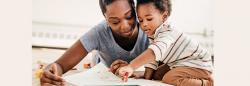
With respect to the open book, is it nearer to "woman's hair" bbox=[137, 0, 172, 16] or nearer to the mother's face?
the mother's face

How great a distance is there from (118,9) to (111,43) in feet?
0.38

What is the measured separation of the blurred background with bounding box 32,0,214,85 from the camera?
3.89ft

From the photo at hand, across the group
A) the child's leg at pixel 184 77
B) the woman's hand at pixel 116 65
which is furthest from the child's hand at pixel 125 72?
the child's leg at pixel 184 77

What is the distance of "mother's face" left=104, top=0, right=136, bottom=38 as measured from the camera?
1187 millimetres

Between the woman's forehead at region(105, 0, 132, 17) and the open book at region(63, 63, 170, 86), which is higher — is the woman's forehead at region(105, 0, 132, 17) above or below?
above

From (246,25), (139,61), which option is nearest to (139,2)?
(139,61)

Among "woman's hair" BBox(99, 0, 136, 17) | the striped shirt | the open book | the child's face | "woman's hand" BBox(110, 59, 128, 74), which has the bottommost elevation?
the open book

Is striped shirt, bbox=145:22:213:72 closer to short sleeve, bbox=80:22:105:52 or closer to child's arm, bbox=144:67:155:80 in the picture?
child's arm, bbox=144:67:155:80

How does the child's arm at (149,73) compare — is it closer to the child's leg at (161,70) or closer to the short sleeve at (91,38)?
the child's leg at (161,70)

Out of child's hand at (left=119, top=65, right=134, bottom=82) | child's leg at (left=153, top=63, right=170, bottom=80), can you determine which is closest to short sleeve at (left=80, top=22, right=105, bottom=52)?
child's hand at (left=119, top=65, right=134, bottom=82)

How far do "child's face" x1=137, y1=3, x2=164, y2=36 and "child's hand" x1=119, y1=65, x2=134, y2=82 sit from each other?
5.1 inches

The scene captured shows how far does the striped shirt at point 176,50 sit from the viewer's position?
1211 millimetres

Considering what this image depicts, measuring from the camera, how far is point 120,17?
1192mm

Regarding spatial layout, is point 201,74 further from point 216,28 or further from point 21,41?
point 21,41
